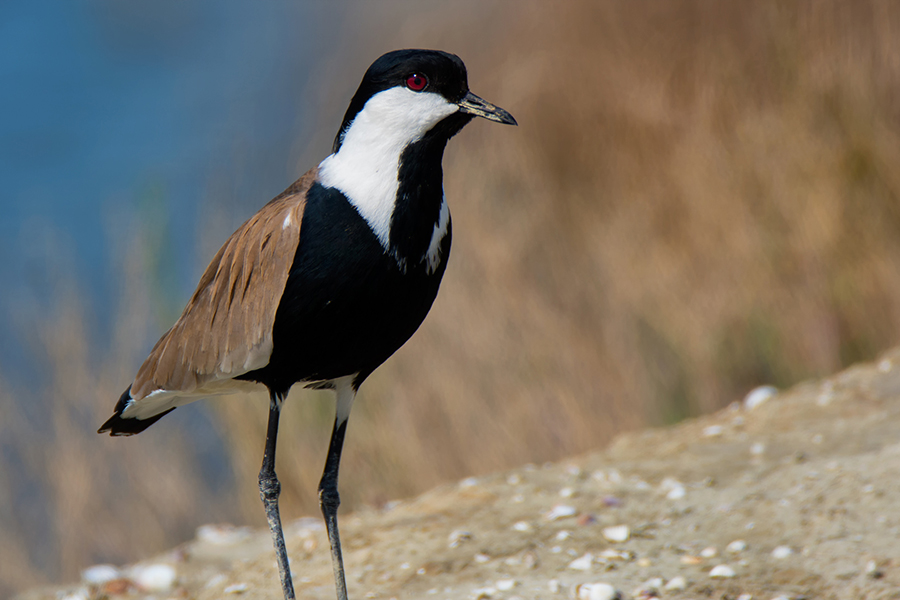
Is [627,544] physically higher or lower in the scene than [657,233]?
lower

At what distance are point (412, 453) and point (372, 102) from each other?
407cm

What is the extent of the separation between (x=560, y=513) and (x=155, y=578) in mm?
1886

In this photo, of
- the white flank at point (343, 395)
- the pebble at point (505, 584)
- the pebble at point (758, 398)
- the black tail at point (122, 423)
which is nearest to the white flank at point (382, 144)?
the white flank at point (343, 395)

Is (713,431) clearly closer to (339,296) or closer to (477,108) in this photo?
(477,108)

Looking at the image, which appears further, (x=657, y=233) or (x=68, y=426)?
(x=657, y=233)

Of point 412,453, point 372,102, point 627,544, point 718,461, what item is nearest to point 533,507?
point 627,544

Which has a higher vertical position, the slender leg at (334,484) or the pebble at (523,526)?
the slender leg at (334,484)

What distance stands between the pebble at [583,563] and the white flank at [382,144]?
1.55 metres

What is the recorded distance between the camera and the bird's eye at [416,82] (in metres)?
3.04

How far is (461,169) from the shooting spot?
310 inches

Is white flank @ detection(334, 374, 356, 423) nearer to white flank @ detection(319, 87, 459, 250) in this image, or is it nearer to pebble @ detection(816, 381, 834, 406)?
white flank @ detection(319, 87, 459, 250)

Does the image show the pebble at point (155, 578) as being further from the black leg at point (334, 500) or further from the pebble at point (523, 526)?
the pebble at point (523, 526)

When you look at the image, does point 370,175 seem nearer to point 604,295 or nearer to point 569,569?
point 569,569

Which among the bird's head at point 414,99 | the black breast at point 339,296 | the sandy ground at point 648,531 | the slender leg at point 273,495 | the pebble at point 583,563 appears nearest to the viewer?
the black breast at point 339,296
